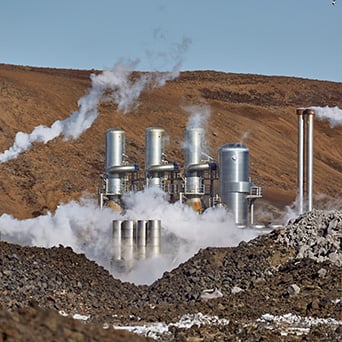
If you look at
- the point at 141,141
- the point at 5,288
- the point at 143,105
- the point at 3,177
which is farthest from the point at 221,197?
the point at 143,105

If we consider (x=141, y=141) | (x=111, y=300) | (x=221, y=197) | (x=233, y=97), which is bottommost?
(x=111, y=300)

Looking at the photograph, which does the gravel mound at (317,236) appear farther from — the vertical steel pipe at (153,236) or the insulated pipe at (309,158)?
the insulated pipe at (309,158)

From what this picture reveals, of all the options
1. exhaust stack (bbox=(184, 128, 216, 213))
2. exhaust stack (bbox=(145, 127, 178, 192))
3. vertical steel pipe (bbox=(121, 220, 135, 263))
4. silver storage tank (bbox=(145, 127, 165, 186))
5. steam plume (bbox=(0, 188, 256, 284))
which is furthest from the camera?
silver storage tank (bbox=(145, 127, 165, 186))

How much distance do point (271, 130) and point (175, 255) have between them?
5592cm

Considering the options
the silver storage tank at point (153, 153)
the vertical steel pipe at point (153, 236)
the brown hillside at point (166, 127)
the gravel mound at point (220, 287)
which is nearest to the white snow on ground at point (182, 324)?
the gravel mound at point (220, 287)

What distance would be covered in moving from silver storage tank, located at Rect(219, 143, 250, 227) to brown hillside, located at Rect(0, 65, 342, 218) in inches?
852

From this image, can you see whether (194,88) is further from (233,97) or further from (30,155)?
(30,155)

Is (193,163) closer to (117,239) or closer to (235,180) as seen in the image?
(235,180)

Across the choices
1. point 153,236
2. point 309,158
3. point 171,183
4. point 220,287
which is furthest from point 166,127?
point 220,287

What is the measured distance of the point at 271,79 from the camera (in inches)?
4678

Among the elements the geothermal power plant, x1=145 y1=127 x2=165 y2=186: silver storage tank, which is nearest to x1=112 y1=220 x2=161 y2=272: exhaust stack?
the geothermal power plant

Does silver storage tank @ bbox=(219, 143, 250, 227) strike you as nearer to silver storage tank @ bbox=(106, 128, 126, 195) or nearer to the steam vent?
the steam vent

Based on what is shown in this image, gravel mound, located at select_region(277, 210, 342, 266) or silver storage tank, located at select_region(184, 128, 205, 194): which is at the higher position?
silver storage tank, located at select_region(184, 128, 205, 194)

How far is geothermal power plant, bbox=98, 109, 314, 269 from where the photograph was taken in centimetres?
4125
